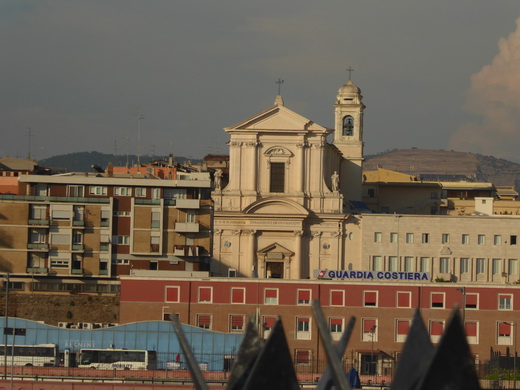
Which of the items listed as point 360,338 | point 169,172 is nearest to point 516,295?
point 360,338

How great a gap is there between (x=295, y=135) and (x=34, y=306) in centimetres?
2441

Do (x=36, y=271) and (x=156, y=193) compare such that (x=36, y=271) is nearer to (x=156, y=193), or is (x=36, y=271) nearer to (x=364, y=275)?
(x=156, y=193)

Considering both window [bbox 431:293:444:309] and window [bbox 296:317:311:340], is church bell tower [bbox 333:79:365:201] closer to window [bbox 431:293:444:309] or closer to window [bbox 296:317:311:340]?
window [bbox 431:293:444:309]

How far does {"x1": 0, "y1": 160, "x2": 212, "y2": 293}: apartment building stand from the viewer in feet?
344

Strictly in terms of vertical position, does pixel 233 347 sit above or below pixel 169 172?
below

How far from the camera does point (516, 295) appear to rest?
306 ft

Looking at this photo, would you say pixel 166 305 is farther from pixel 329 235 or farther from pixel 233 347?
pixel 329 235

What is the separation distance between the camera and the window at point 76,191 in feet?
352

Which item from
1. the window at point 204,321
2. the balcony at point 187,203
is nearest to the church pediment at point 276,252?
the balcony at point 187,203

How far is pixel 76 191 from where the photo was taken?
352 feet

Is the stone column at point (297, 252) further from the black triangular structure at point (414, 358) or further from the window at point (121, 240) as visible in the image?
the black triangular structure at point (414, 358)

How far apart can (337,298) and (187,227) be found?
641 inches

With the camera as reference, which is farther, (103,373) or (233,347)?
(233,347)

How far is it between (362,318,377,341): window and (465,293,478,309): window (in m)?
5.24
